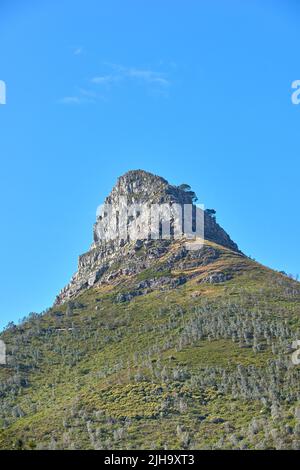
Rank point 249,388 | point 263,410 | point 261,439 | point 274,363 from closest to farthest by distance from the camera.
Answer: point 261,439 < point 263,410 < point 249,388 < point 274,363

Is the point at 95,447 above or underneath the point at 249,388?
underneath

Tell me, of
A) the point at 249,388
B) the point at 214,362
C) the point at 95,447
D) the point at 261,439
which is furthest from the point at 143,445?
the point at 214,362

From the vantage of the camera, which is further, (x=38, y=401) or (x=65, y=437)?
(x=38, y=401)

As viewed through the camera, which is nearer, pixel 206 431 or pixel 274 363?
pixel 206 431

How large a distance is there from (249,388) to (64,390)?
1844 inches

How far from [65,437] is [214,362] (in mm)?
48658

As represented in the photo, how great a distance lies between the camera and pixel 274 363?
184 meters

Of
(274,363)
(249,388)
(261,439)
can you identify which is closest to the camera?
(261,439)

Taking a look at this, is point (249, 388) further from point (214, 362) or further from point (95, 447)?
point (95, 447)

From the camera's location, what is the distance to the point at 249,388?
566 feet

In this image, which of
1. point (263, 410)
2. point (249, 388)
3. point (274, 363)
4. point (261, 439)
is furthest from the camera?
point (274, 363)
